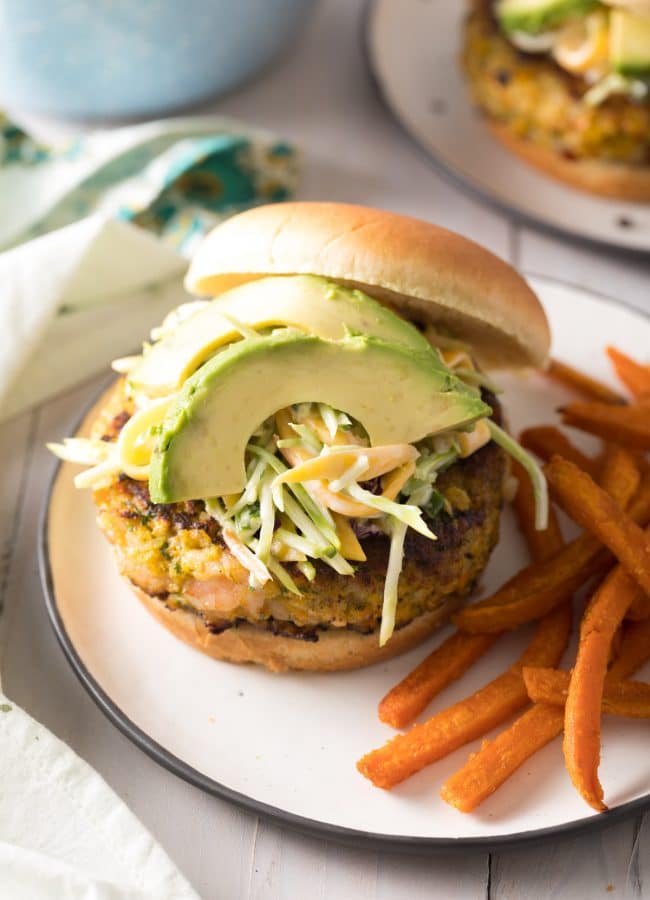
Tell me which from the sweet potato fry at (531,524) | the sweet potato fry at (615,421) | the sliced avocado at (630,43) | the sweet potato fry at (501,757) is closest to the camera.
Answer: the sweet potato fry at (501,757)

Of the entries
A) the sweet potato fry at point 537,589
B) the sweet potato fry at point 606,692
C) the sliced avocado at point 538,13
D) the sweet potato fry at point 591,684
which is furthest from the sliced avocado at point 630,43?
the sweet potato fry at point 606,692

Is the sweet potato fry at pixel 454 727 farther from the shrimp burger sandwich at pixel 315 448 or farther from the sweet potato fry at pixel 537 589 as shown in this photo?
the shrimp burger sandwich at pixel 315 448

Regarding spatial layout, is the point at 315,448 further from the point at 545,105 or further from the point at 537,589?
the point at 545,105

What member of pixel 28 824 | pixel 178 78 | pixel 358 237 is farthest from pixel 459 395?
pixel 178 78

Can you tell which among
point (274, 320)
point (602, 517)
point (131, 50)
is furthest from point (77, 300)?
point (602, 517)

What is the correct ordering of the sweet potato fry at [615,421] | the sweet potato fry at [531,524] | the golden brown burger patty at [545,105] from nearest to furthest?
the sweet potato fry at [531,524], the sweet potato fry at [615,421], the golden brown burger patty at [545,105]

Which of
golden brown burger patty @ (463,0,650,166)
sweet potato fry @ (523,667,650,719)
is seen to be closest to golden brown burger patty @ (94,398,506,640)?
sweet potato fry @ (523,667,650,719)
